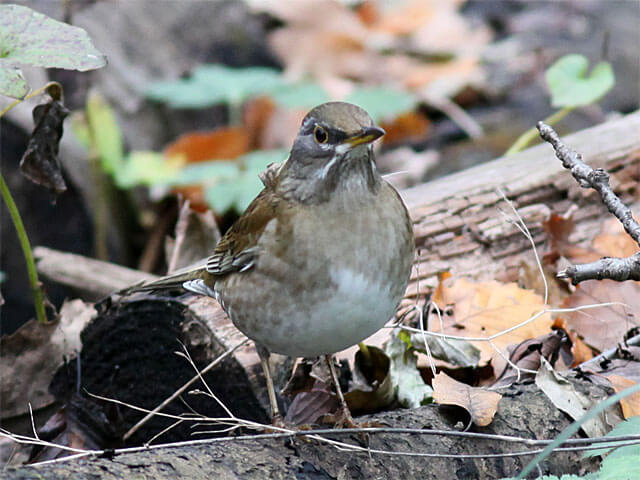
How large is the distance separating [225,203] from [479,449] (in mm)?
3848

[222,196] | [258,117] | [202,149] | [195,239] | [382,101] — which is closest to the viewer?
[195,239]

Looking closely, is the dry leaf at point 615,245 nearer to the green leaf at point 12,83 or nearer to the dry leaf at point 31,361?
the dry leaf at point 31,361

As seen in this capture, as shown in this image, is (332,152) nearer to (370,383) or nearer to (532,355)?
(370,383)

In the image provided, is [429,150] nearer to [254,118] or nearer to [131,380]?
[254,118]

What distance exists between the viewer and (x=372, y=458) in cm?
250

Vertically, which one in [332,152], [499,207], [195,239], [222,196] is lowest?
[222,196]

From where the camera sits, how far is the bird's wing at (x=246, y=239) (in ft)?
9.27

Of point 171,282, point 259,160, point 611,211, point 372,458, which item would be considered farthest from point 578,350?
point 259,160

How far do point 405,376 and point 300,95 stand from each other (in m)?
4.46

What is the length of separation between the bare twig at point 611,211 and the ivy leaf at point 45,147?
2126mm

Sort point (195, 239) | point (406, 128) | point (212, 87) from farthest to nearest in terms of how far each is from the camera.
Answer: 1. point (406, 128)
2. point (212, 87)
3. point (195, 239)

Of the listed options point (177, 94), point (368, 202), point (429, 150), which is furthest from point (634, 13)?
point (368, 202)

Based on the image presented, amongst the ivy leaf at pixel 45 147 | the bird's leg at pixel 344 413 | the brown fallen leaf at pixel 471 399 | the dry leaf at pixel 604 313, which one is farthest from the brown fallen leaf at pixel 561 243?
the ivy leaf at pixel 45 147

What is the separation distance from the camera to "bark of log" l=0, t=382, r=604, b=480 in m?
2.16
